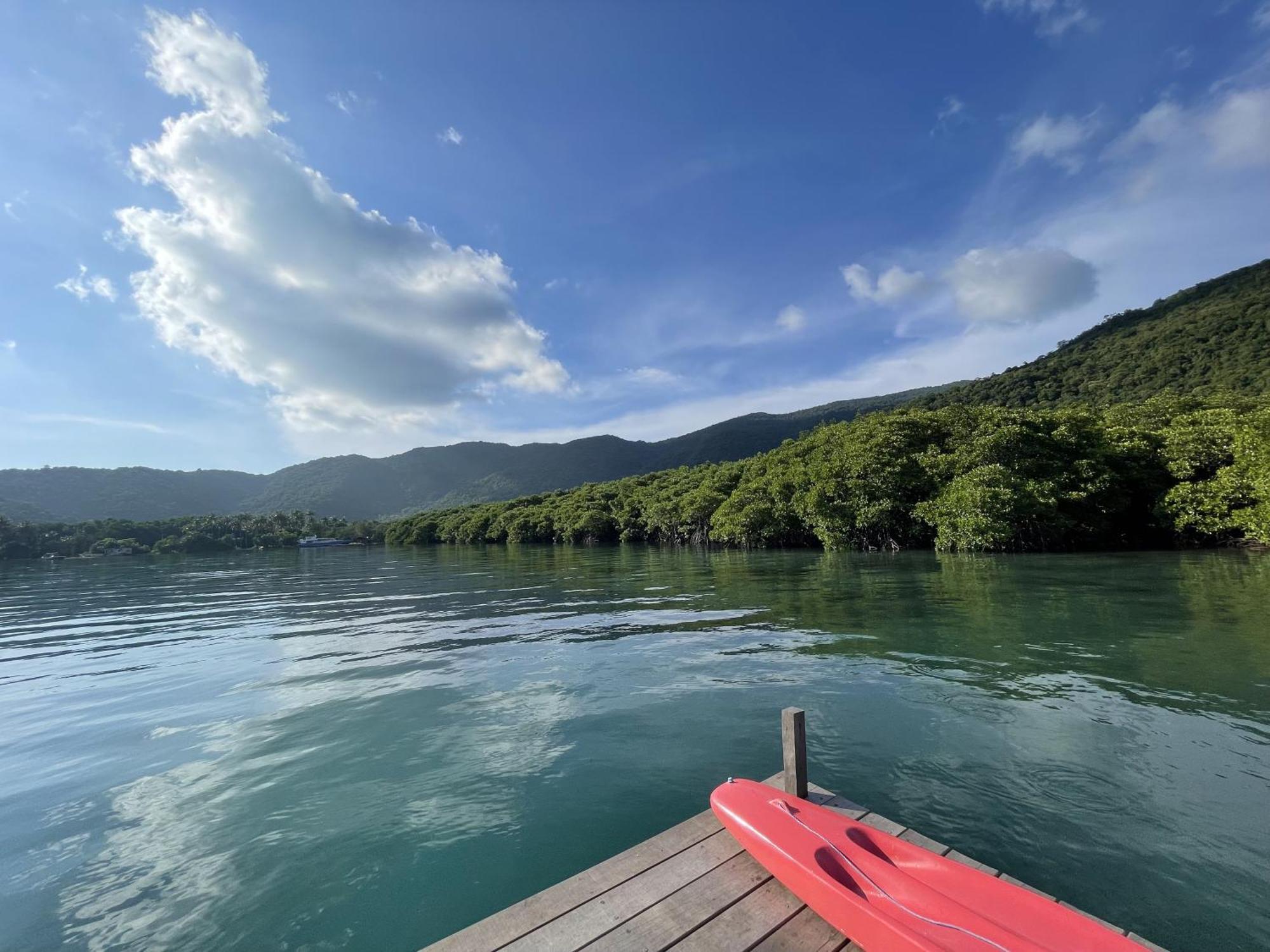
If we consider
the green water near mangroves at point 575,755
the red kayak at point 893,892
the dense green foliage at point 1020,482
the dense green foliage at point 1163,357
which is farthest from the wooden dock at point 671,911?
the dense green foliage at point 1163,357

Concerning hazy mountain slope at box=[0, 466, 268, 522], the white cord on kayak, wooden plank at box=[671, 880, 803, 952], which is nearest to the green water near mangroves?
the white cord on kayak

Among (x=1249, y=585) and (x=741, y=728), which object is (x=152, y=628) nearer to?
(x=741, y=728)

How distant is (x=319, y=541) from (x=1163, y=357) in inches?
6413

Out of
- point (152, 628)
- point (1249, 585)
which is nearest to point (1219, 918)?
point (1249, 585)

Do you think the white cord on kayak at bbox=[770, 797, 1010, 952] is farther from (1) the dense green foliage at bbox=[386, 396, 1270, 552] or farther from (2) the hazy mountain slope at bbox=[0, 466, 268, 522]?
(2) the hazy mountain slope at bbox=[0, 466, 268, 522]

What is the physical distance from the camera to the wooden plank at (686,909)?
355 centimetres

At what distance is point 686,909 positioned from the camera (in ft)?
12.8

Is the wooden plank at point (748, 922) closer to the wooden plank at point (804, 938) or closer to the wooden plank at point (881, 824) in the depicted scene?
the wooden plank at point (804, 938)

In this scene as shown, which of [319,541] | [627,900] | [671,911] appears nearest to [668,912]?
[671,911]

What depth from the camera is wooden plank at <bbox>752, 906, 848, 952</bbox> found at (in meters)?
3.54

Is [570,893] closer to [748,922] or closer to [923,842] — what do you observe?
[748,922]

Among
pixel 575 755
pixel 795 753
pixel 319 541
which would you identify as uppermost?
pixel 319 541

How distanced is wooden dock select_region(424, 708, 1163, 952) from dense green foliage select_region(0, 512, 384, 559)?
131561mm

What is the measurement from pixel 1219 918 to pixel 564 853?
17.0ft
